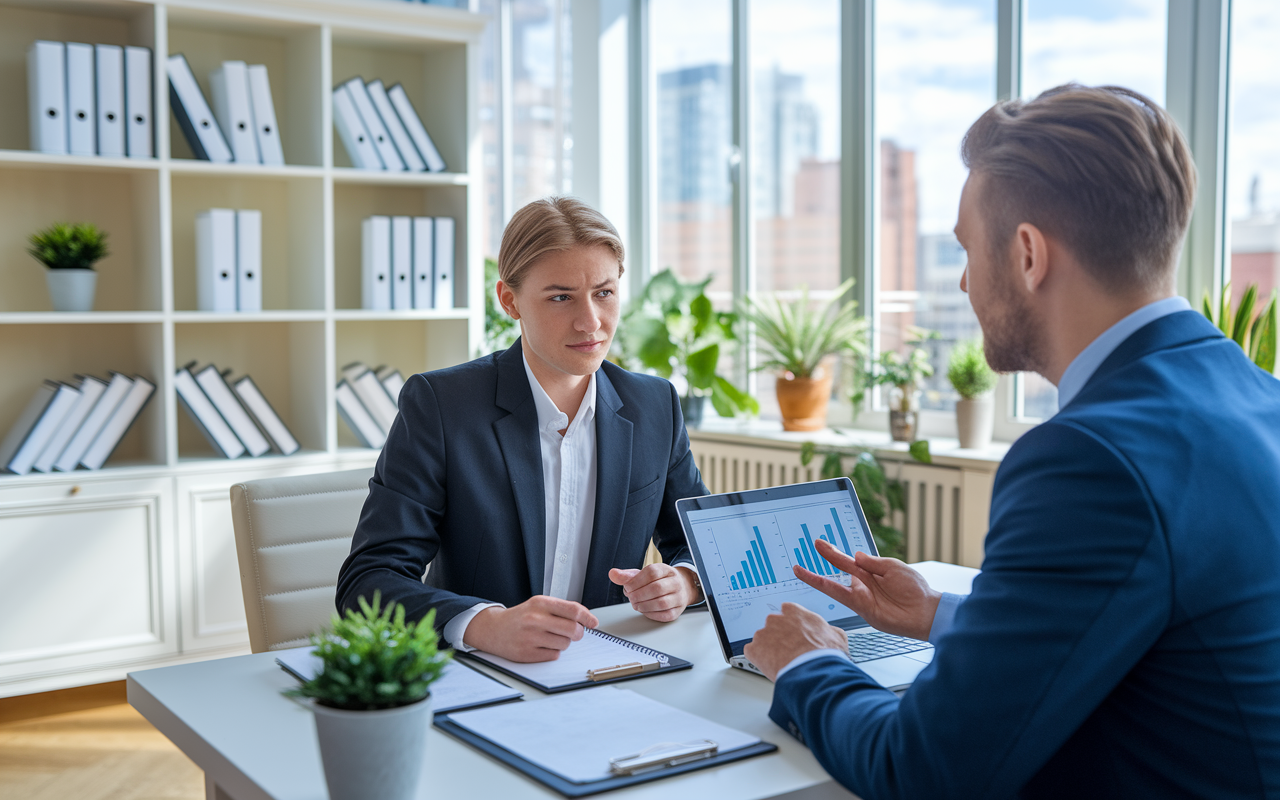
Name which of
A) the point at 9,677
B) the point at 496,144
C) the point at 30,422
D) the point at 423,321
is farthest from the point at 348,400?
the point at 496,144

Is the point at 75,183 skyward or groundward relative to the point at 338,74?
groundward

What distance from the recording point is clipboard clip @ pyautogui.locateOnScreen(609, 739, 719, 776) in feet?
3.23

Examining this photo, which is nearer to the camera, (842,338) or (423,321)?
(842,338)

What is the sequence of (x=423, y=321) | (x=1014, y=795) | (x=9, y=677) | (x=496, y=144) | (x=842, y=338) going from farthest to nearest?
(x=496, y=144) → (x=423, y=321) → (x=842, y=338) → (x=9, y=677) → (x=1014, y=795)

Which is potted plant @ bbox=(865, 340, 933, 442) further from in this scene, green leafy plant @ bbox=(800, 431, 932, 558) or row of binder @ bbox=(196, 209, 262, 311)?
row of binder @ bbox=(196, 209, 262, 311)

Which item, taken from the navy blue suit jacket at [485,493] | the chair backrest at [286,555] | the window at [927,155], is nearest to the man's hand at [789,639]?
the navy blue suit jacket at [485,493]

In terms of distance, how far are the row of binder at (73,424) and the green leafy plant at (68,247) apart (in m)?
0.33

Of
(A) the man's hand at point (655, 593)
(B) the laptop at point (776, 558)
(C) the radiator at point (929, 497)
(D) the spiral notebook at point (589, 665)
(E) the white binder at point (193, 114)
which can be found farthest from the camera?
(E) the white binder at point (193, 114)

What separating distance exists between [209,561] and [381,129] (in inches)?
57.7

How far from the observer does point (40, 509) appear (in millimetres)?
3047

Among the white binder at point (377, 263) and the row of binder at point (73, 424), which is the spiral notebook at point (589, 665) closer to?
the row of binder at point (73, 424)

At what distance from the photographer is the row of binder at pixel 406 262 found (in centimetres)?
356

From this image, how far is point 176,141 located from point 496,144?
144 cm

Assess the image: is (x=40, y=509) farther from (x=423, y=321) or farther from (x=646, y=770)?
(x=646, y=770)
